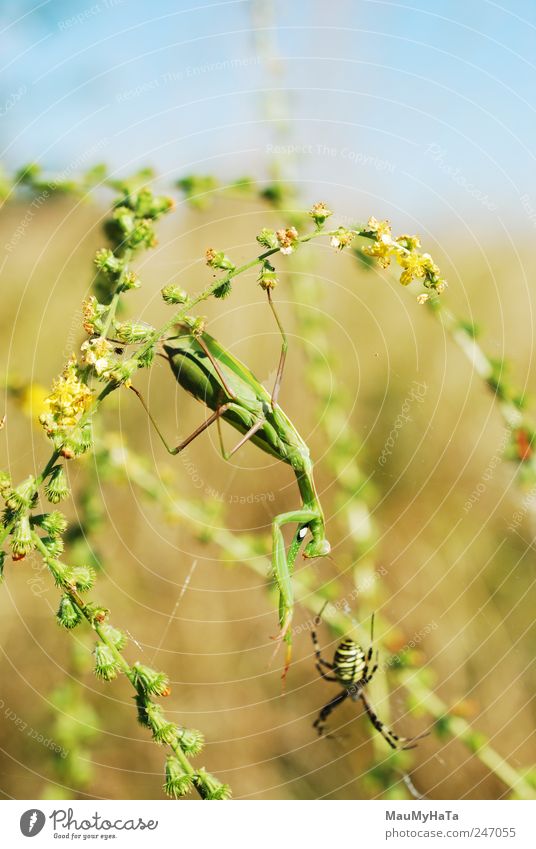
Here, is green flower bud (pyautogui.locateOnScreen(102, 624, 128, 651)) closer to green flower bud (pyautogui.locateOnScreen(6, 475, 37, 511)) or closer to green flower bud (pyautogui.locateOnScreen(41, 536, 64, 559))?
green flower bud (pyautogui.locateOnScreen(41, 536, 64, 559))

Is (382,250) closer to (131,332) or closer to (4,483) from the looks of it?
(131,332)

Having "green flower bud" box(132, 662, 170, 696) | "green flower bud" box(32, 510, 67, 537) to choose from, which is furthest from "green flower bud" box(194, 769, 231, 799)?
"green flower bud" box(32, 510, 67, 537)

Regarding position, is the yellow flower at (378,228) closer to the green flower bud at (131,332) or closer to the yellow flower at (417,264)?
the yellow flower at (417,264)

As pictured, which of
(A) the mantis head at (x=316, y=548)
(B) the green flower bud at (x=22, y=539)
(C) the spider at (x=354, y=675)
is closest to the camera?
(B) the green flower bud at (x=22, y=539)

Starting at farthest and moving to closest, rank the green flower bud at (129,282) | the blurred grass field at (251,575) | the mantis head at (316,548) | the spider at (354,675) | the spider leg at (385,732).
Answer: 1. the blurred grass field at (251,575)
2. the spider leg at (385,732)
3. the spider at (354,675)
4. the mantis head at (316,548)
5. the green flower bud at (129,282)

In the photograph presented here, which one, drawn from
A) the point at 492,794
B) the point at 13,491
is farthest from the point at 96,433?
the point at 492,794

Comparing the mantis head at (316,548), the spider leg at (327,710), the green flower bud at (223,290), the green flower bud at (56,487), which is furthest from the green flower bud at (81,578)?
the spider leg at (327,710)

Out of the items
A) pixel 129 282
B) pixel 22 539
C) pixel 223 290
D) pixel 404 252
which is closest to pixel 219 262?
pixel 223 290
